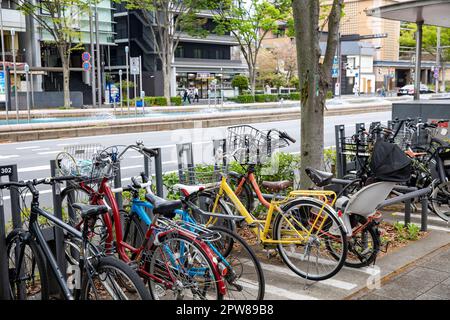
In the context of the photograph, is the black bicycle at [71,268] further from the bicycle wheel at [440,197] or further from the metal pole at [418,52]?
the metal pole at [418,52]

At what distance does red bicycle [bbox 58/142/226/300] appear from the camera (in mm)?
3619

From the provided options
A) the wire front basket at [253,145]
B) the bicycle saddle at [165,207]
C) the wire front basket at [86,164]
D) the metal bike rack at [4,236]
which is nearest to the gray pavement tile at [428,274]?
the wire front basket at [253,145]

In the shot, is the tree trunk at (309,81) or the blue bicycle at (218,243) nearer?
the blue bicycle at (218,243)

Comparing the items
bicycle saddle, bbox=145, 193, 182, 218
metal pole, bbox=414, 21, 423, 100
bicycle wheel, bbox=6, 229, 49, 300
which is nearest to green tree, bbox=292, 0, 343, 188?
bicycle saddle, bbox=145, 193, 182, 218

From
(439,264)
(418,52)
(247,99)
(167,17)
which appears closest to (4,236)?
(439,264)

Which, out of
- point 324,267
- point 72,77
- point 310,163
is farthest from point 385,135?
point 72,77

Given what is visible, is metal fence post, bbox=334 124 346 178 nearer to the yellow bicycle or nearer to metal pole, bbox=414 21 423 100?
the yellow bicycle

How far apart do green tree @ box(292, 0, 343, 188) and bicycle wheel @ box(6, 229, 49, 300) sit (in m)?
3.39

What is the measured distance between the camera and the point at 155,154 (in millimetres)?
4848

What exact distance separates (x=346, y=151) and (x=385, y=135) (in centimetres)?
62

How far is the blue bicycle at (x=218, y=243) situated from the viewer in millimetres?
3705

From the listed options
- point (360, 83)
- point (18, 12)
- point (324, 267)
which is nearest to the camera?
point (324, 267)

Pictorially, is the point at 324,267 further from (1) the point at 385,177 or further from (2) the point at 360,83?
(2) the point at 360,83

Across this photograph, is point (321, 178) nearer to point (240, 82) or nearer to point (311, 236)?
point (311, 236)
